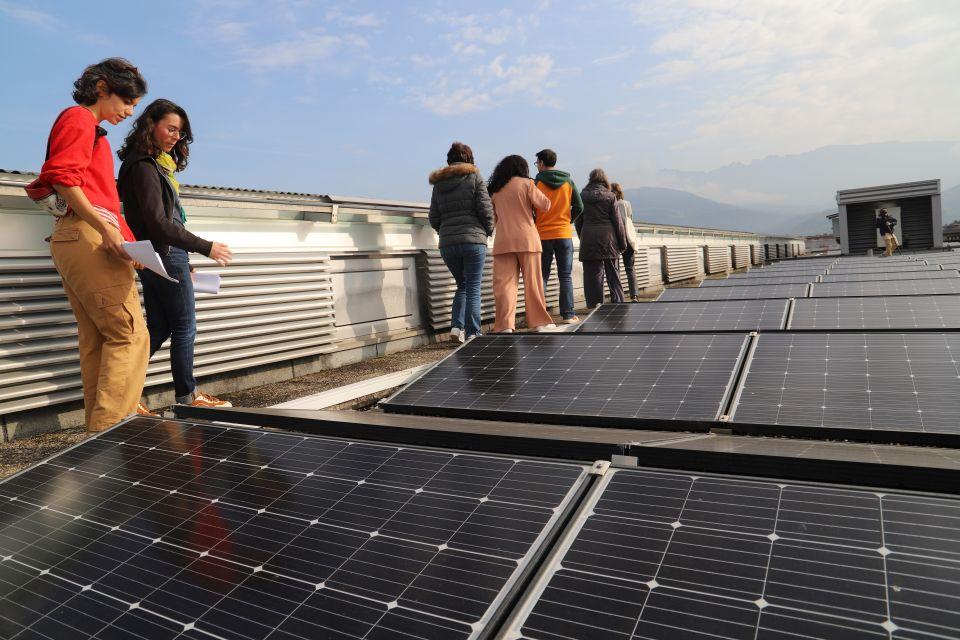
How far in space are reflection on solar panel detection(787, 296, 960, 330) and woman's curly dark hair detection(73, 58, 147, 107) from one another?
4.43 meters

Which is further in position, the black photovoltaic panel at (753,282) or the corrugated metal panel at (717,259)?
the corrugated metal panel at (717,259)

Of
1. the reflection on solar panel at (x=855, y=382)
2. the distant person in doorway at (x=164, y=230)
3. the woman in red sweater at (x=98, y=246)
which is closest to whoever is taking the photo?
the reflection on solar panel at (x=855, y=382)

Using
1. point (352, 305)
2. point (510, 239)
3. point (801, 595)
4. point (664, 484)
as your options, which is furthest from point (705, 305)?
point (801, 595)

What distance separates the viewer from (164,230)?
4133mm

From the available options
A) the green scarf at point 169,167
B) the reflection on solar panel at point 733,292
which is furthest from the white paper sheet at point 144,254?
the reflection on solar panel at point 733,292

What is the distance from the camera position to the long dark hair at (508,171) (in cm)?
714

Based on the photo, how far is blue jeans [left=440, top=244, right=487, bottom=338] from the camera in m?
7.04

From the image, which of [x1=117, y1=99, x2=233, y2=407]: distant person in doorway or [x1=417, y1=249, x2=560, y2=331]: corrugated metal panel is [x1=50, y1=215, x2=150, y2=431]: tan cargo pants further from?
[x1=417, y1=249, x2=560, y2=331]: corrugated metal panel

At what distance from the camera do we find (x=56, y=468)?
2178mm

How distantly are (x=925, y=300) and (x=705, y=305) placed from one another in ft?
5.15

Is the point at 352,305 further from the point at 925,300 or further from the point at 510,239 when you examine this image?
the point at 925,300

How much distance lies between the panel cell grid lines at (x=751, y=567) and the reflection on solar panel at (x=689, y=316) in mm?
2877

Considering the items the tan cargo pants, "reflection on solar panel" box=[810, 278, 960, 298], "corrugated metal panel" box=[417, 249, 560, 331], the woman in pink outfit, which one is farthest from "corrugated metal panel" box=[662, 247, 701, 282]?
the tan cargo pants

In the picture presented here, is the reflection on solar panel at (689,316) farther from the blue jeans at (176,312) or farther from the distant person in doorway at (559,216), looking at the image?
the blue jeans at (176,312)
